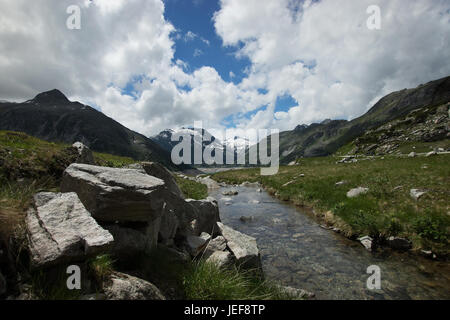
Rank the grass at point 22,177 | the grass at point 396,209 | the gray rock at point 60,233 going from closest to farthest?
the gray rock at point 60,233, the grass at point 22,177, the grass at point 396,209

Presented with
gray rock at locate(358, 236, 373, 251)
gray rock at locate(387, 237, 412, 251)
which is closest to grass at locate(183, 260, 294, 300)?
gray rock at locate(358, 236, 373, 251)

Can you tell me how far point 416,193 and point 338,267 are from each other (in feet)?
28.8

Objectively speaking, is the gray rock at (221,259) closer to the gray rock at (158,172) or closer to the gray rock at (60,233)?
the gray rock at (60,233)

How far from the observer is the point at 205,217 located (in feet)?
40.4

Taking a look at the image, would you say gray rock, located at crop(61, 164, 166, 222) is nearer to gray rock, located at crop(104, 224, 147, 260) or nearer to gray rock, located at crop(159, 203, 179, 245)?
gray rock, located at crop(104, 224, 147, 260)

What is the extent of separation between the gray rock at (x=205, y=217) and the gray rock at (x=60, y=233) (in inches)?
258

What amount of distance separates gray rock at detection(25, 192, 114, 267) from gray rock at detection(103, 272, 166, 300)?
779mm

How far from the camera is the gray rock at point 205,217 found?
1150cm

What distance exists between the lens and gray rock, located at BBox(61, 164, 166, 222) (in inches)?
236

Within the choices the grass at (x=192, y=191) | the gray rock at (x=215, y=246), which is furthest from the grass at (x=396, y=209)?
the grass at (x=192, y=191)

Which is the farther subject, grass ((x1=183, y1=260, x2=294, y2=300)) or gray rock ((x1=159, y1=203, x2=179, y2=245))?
gray rock ((x1=159, y1=203, x2=179, y2=245))

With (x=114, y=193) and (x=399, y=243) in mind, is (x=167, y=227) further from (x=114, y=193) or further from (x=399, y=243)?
(x=399, y=243)

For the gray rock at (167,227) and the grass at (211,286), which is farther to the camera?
the gray rock at (167,227)
